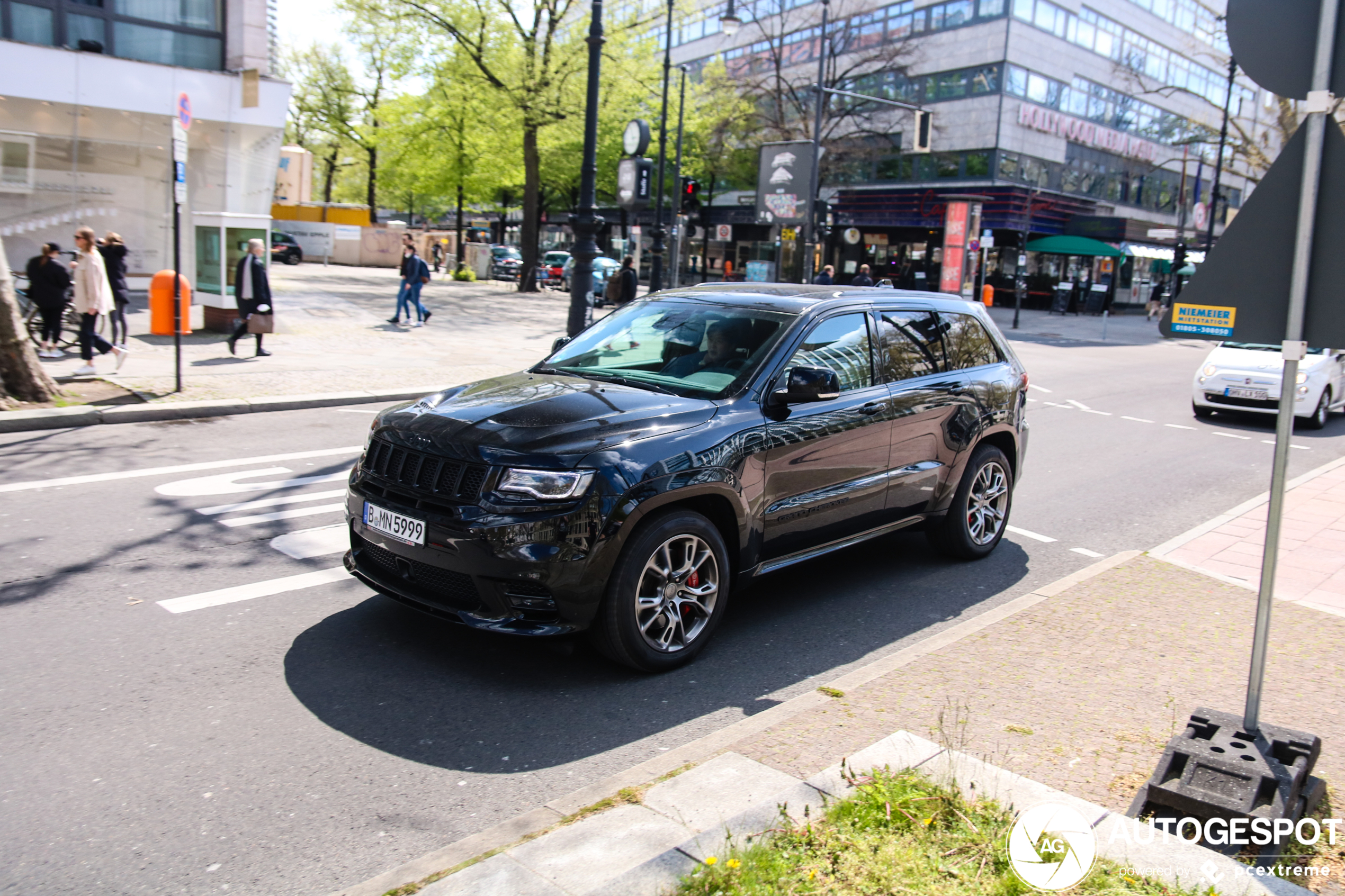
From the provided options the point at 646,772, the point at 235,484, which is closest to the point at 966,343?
the point at 646,772

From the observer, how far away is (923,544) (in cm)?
729

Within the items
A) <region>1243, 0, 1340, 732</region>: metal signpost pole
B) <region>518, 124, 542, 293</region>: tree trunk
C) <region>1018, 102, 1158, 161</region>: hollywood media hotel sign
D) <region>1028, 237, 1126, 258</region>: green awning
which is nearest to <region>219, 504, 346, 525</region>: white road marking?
<region>1243, 0, 1340, 732</region>: metal signpost pole

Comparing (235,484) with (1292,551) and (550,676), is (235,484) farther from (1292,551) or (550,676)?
Answer: (1292,551)

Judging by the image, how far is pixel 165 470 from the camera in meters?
8.12

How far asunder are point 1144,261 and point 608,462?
55.1 m

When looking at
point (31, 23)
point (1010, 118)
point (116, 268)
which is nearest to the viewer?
point (116, 268)

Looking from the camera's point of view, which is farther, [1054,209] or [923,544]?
[1054,209]

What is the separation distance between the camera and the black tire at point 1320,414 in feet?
46.4

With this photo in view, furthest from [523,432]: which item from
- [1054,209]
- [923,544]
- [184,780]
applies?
[1054,209]

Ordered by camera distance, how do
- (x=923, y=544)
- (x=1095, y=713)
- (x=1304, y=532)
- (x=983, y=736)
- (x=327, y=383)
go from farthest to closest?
1. (x=327, y=383)
2. (x=1304, y=532)
3. (x=923, y=544)
4. (x=1095, y=713)
5. (x=983, y=736)

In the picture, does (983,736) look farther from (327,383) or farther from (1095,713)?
(327,383)

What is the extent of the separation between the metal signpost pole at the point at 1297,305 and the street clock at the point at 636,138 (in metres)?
13.2

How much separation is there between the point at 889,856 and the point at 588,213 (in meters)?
13.2

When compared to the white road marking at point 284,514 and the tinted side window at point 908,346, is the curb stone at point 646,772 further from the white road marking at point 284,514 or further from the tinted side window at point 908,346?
the white road marking at point 284,514
